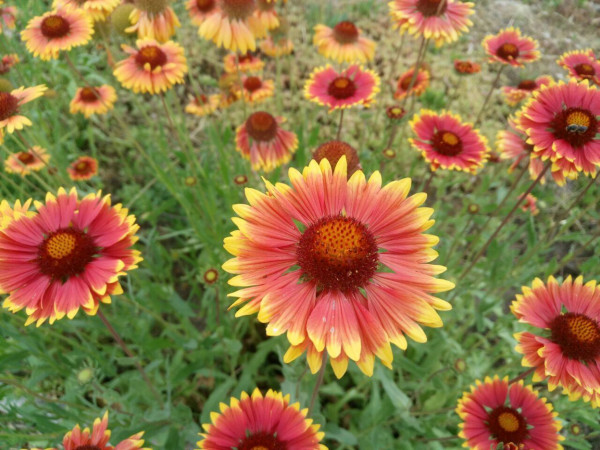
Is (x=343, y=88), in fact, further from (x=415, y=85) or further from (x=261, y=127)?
(x=415, y=85)

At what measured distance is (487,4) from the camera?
5250 mm

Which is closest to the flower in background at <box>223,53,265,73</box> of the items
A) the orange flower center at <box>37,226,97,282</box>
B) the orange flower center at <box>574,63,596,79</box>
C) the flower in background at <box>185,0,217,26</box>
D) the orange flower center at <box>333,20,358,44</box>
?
the flower in background at <box>185,0,217,26</box>

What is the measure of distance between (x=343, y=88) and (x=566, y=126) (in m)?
1.25

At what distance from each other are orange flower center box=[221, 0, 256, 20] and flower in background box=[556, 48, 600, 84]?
5.94 feet

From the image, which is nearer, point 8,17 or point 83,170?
point 83,170

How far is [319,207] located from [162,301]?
1.56m

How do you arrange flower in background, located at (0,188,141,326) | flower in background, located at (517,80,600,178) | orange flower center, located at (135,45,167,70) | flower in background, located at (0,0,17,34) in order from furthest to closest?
flower in background, located at (0,0,17,34) < orange flower center, located at (135,45,167,70) < flower in background, located at (517,80,600,178) < flower in background, located at (0,188,141,326)

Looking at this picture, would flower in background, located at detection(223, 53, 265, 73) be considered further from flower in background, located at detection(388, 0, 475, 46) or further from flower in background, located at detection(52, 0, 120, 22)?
flower in background, located at detection(388, 0, 475, 46)

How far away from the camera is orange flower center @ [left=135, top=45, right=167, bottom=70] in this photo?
7.55 feet

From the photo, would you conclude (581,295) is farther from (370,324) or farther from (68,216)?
(68,216)

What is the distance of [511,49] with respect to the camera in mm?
2570

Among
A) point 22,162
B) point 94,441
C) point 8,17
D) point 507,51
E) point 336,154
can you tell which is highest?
point 8,17

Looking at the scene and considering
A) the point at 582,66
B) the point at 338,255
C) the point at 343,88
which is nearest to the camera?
the point at 338,255

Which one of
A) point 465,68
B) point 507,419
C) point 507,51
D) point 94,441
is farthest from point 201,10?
point 507,419
